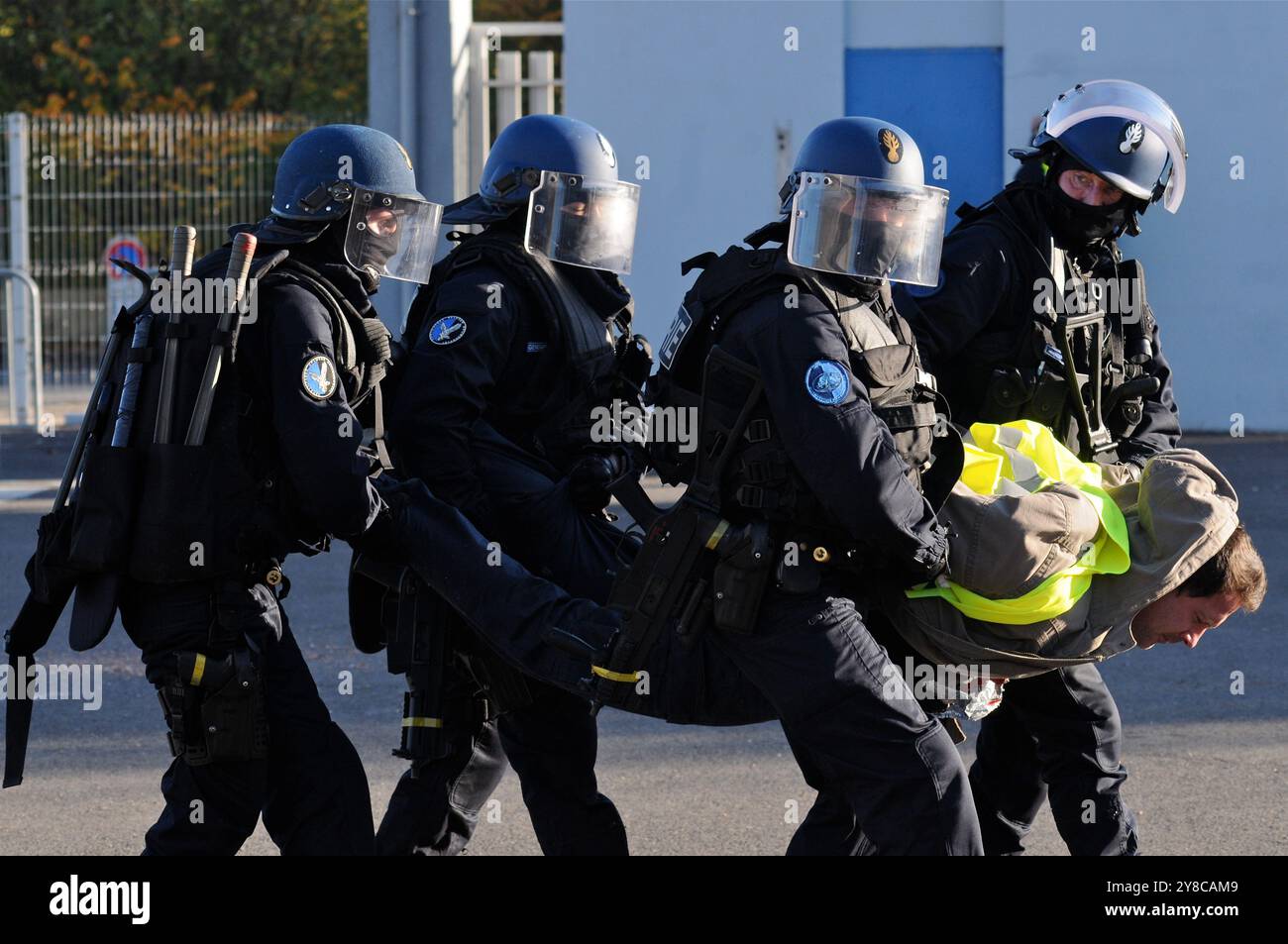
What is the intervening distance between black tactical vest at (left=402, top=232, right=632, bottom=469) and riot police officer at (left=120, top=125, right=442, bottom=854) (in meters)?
0.44

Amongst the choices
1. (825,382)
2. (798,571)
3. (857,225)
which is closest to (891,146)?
(857,225)

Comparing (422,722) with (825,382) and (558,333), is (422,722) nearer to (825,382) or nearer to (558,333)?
(558,333)

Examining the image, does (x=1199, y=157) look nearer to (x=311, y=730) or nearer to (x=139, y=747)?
(x=139, y=747)

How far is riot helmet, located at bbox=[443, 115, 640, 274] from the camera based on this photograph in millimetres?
4105

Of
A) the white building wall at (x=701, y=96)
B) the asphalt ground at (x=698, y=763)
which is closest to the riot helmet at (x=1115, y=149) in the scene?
the asphalt ground at (x=698, y=763)

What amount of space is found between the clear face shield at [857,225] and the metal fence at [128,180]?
10.1 meters

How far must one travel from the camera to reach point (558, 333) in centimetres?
402

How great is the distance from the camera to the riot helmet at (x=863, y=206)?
130 inches

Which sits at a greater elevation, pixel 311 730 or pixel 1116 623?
pixel 1116 623

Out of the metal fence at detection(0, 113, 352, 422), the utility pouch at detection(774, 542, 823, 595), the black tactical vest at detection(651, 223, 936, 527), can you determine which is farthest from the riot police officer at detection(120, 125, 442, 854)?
the metal fence at detection(0, 113, 352, 422)

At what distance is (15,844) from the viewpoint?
4.43 metres
